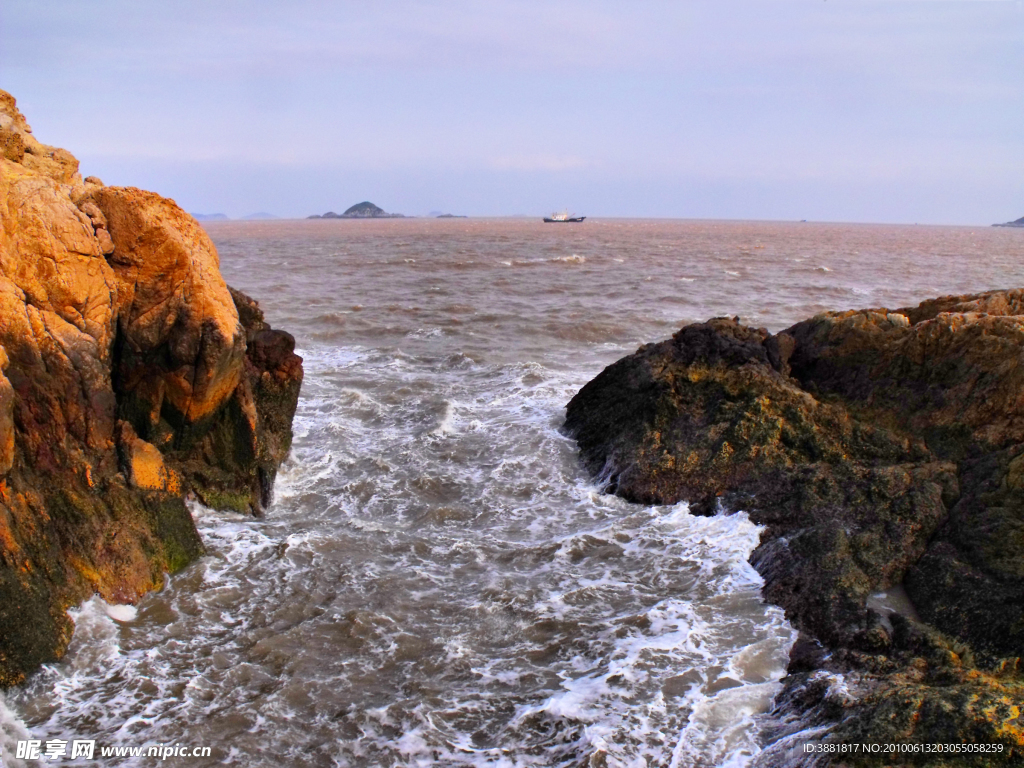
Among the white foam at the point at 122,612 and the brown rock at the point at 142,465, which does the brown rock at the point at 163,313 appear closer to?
the brown rock at the point at 142,465

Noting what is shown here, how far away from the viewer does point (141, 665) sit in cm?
688

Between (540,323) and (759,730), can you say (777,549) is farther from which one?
(540,323)

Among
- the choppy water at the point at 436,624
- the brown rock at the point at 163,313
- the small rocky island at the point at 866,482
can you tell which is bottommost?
the choppy water at the point at 436,624

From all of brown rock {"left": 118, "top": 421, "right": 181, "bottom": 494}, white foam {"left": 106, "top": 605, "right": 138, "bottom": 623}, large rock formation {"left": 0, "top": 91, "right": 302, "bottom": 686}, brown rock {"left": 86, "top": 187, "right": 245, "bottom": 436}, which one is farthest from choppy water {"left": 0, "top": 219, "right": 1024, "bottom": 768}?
brown rock {"left": 86, "top": 187, "right": 245, "bottom": 436}

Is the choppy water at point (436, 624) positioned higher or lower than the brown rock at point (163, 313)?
lower

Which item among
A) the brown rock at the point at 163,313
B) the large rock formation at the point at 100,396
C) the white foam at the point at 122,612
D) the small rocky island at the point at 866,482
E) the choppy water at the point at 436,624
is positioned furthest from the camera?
the brown rock at the point at 163,313

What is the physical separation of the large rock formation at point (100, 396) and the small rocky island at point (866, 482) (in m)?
6.19

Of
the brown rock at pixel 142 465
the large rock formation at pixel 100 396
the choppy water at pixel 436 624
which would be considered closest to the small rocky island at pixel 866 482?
the choppy water at pixel 436 624

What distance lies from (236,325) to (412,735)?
19.7 feet

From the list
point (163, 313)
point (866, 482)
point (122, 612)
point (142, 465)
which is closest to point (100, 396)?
point (142, 465)

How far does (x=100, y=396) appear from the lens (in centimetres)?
820

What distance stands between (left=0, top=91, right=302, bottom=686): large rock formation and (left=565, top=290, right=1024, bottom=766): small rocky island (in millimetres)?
6186

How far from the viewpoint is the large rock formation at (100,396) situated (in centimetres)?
698

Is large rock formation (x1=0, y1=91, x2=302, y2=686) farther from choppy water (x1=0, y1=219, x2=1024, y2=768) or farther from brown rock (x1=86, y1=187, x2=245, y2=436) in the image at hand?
choppy water (x1=0, y1=219, x2=1024, y2=768)
